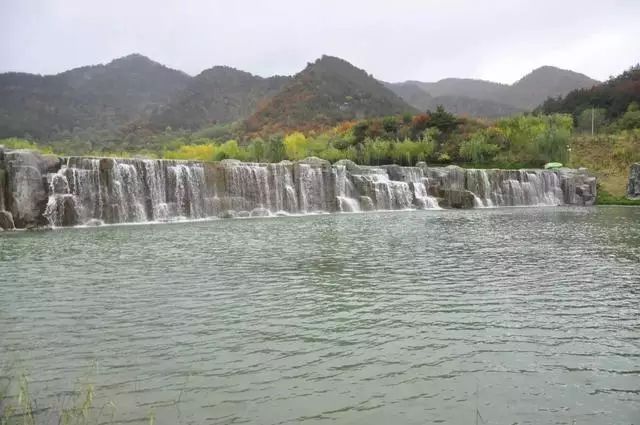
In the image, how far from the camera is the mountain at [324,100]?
4498 inches

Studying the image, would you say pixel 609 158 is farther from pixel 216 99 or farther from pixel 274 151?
pixel 216 99

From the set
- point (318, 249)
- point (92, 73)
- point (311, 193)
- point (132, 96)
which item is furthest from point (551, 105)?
point (92, 73)

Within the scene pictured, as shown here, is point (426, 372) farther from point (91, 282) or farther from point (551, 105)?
point (551, 105)

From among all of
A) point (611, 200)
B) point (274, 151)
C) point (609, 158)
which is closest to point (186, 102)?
point (274, 151)

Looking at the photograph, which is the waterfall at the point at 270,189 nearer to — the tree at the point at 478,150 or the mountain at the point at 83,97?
the tree at the point at 478,150

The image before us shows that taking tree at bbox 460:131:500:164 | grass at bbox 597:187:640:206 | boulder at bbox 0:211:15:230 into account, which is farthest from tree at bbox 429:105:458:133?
boulder at bbox 0:211:15:230

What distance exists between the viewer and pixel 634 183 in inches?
1989

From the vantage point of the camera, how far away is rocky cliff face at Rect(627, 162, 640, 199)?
49875 millimetres

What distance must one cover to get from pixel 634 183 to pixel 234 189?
38885 mm

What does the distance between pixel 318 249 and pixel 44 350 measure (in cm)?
1020

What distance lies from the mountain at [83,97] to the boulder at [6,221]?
8748 centimetres

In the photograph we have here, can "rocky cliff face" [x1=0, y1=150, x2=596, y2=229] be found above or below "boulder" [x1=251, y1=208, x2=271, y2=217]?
above

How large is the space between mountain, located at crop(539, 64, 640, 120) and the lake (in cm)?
8661

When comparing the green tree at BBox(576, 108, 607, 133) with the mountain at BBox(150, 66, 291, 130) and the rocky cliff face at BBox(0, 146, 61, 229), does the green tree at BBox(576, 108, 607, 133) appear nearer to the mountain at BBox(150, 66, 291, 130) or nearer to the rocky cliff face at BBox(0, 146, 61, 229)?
the rocky cliff face at BBox(0, 146, 61, 229)
